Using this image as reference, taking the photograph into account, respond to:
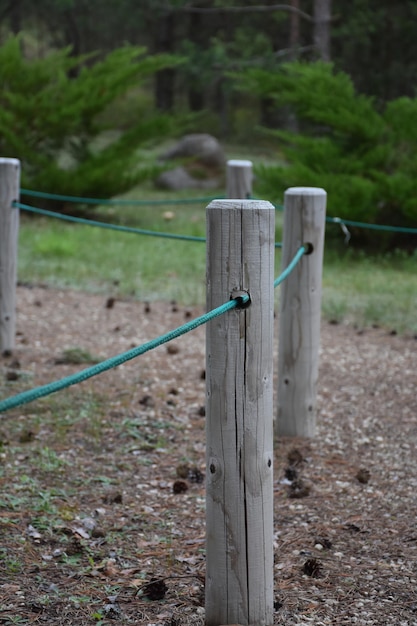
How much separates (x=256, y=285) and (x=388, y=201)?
6.87m

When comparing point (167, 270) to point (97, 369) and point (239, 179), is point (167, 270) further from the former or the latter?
point (97, 369)

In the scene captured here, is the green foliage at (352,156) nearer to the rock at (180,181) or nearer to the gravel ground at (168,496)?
the gravel ground at (168,496)

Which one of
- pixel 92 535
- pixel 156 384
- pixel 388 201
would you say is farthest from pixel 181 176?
pixel 92 535

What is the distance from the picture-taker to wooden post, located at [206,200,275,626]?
2.11 metres

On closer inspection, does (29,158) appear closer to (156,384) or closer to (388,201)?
(388,201)

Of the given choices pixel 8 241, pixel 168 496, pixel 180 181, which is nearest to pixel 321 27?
pixel 180 181

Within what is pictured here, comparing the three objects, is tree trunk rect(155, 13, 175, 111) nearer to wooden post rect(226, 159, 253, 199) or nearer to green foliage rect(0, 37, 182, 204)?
green foliage rect(0, 37, 182, 204)

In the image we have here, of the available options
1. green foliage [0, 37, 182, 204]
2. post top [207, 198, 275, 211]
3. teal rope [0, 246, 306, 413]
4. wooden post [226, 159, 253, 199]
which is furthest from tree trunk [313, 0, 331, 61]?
teal rope [0, 246, 306, 413]

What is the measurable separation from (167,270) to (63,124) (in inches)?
137

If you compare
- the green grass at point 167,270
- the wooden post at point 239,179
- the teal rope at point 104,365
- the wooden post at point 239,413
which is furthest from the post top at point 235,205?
the green grass at point 167,270

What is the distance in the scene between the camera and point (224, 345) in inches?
83.7

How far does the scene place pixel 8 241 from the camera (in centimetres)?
492

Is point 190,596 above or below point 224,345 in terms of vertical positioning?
below

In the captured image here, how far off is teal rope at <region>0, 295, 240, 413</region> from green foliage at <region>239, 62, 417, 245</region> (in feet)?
21.4
